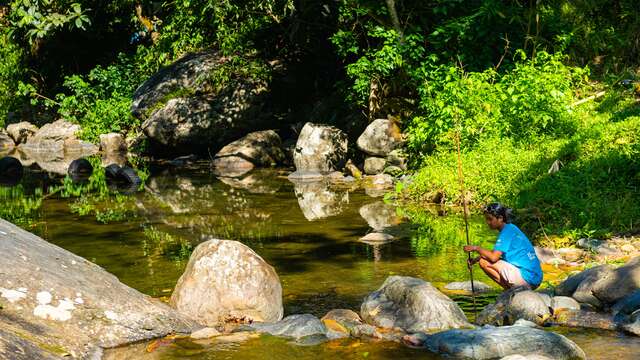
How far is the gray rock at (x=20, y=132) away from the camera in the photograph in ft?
114

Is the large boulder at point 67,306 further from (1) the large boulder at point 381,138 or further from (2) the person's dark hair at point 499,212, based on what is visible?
(1) the large boulder at point 381,138

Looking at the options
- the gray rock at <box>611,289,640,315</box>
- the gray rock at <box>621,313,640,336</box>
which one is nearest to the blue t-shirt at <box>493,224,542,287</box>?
the gray rock at <box>611,289,640,315</box>

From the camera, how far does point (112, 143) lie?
2820 cm

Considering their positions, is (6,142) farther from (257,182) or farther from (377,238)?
(377,238)

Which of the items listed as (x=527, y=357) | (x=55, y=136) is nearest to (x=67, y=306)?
(x=527, y=357)

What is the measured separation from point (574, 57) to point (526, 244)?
1373cm

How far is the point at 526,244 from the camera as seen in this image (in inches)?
332

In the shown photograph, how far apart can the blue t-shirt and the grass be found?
252cm

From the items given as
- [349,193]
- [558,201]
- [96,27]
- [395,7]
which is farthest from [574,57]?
[96,27]

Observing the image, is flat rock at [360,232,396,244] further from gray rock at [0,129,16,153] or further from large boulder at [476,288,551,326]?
gray rock at [0,129,16,153]

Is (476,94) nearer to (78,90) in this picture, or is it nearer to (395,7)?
(395,7)

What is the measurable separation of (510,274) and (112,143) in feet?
72.2

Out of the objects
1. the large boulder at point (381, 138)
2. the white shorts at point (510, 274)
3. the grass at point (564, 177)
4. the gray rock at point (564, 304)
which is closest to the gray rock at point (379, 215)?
the grass at point (564, 177)

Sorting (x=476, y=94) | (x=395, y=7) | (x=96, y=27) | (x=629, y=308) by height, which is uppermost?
(x=96, y=27)
